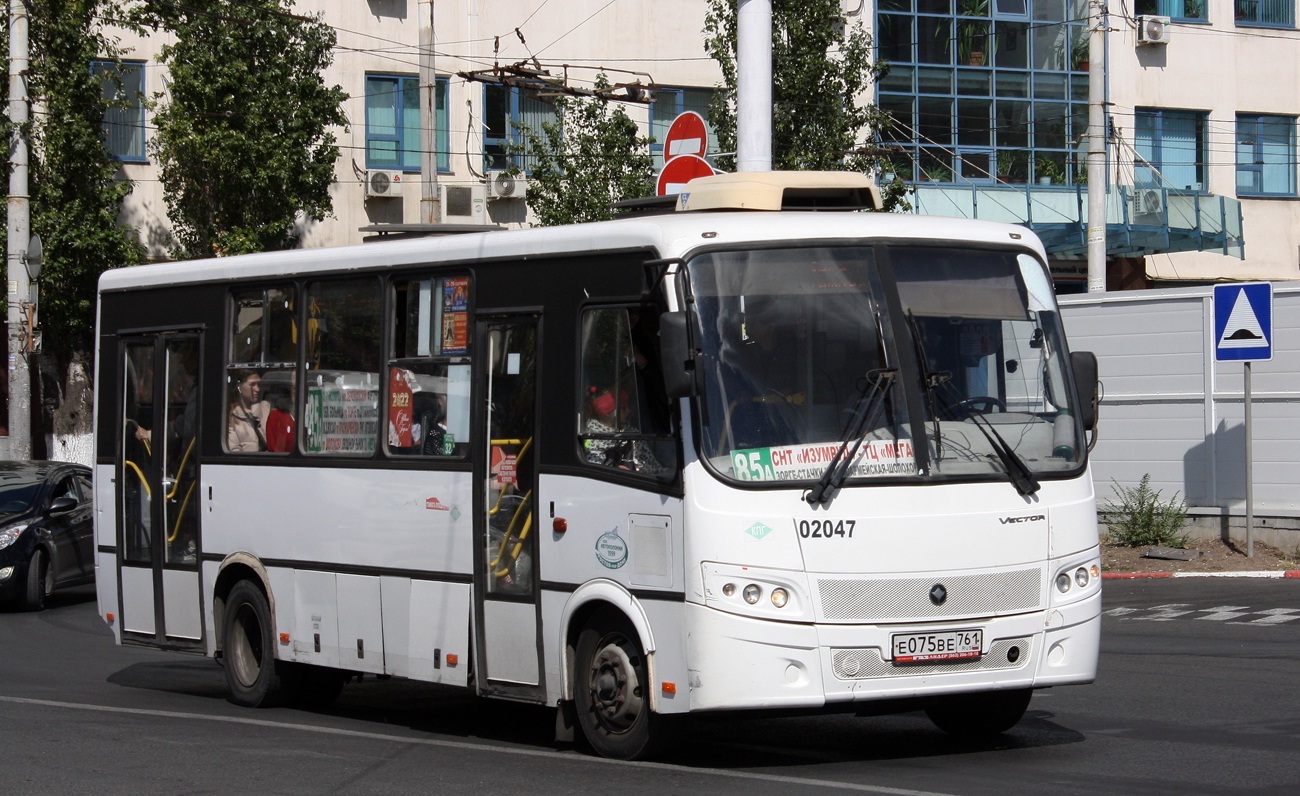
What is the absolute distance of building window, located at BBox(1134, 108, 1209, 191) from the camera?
1654 inches

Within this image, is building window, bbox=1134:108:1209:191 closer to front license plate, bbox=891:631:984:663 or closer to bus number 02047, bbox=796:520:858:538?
front license plate, bbox=891:631:984:663

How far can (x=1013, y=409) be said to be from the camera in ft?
29.6

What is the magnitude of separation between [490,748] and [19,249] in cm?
1820

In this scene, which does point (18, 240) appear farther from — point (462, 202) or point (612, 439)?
point (612, 439)

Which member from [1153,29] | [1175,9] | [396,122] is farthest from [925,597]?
[1175,9]

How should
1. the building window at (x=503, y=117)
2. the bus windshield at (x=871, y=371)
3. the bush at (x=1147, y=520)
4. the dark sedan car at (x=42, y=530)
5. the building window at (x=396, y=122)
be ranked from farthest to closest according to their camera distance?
the building window at (x=503, y=117)
the building window at (x=396, y=122)
the bush at (x=1147, y=520)
the dark sedan car at (x=42, y=530)
the bus windshield at (x=871, y=371)

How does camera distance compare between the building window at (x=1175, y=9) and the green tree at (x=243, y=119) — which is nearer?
the green tree at (x=243, y=119)

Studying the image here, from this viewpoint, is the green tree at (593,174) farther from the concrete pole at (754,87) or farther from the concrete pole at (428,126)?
the concrete pole at (754,87)

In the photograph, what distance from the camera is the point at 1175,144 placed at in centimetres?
4234

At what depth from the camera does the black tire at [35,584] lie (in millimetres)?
19938

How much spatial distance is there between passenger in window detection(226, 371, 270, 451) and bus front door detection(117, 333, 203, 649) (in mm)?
476

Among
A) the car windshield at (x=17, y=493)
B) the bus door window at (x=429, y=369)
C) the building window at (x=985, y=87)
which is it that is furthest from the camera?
the building window at (x=985, y=87)

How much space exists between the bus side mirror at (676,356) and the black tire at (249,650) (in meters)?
4.69

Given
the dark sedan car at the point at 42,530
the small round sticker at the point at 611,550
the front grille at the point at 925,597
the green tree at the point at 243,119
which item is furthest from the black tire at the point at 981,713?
the green tree at the point at 243,119
